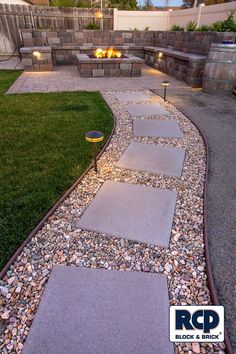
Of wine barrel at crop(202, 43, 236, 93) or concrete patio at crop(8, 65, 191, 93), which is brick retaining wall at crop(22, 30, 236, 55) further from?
wine barrel at crop(202, 43, 236, 93)

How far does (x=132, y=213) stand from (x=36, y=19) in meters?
15.9

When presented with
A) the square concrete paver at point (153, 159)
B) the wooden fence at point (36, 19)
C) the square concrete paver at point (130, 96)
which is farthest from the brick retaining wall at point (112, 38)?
the square concrete paver at point (153, 159)

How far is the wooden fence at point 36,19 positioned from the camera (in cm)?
1402

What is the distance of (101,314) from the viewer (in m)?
1.84

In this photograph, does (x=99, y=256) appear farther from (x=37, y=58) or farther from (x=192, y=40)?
(x=37, y=58)

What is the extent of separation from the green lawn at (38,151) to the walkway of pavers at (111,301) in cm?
61

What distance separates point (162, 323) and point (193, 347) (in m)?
0.24

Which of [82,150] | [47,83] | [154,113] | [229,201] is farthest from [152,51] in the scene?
[229,201]

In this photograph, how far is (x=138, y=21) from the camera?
15445 mm

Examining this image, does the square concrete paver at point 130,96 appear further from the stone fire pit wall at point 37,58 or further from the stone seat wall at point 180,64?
the stone fire pit wall at point 37,58

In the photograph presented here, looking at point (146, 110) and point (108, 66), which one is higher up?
point (108, 66)

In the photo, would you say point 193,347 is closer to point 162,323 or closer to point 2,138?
point 162,323

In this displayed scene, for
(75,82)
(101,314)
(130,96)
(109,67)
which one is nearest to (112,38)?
(109,67)

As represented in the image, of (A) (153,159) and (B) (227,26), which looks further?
(B) (227,26)
